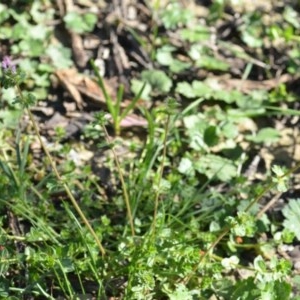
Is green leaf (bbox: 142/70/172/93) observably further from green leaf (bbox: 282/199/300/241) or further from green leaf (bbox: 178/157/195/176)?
green leaf (bbox: 282/199/300/241)

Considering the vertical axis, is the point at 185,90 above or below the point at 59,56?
below

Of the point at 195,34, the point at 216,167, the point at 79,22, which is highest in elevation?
the point at 79,22

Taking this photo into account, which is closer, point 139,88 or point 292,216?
point 292,216

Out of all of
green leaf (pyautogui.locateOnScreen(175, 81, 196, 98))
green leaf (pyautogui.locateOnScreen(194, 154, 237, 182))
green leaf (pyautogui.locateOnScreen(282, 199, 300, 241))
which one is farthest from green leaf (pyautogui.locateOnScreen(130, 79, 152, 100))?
green leaf (pyautogui.locateOnScreen(282, 199, 300, 241))

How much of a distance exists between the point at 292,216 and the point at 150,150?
599 millimetres

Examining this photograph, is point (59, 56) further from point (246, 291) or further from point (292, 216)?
point (246, 291)

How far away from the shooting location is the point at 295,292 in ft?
7.42

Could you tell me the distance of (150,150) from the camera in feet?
8.09

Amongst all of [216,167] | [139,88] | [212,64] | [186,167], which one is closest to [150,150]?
[186,167]

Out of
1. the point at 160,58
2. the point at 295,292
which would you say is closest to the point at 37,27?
the point at 160,58

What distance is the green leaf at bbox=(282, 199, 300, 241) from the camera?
7.80 ft

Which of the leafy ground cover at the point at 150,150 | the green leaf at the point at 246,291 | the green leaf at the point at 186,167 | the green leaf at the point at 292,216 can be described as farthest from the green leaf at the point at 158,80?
the green leaf at the point at 246,291

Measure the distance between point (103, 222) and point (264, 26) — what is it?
63.2 inches

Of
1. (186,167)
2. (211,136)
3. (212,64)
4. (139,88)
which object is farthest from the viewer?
(212,64)
